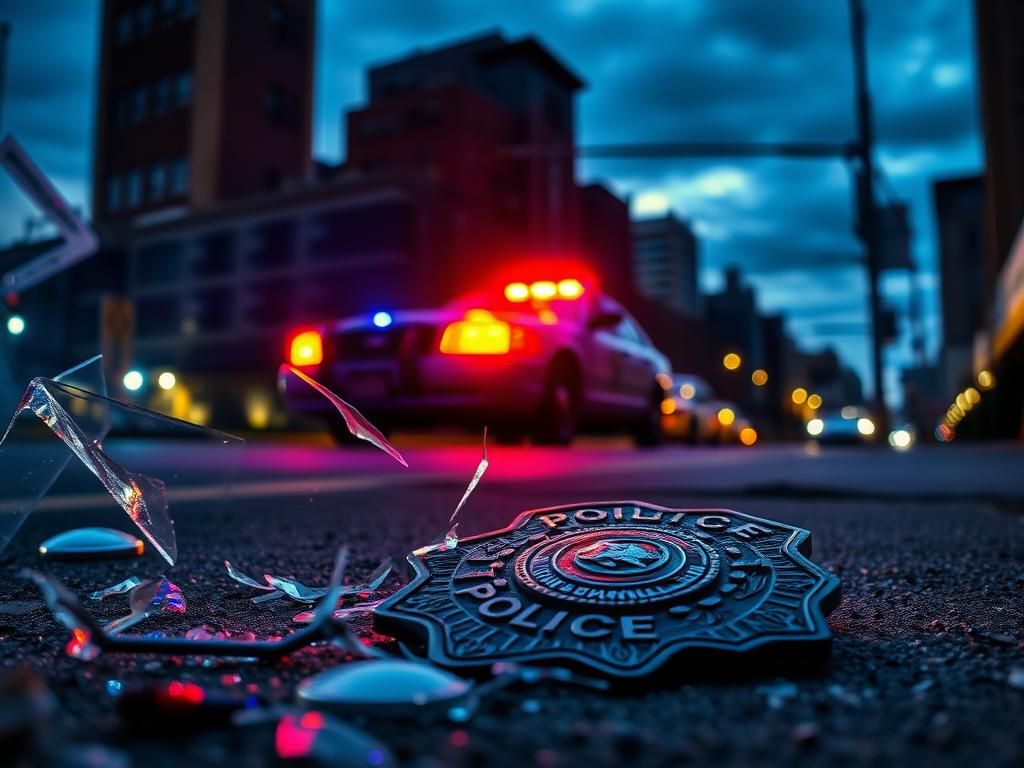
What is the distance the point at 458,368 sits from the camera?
19.9 ft

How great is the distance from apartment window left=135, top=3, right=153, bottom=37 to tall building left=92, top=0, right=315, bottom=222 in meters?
0.06

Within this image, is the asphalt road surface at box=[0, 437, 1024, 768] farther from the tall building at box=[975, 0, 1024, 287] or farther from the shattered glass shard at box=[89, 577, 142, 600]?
the tall building at box=[975, 0, 1024, 287]

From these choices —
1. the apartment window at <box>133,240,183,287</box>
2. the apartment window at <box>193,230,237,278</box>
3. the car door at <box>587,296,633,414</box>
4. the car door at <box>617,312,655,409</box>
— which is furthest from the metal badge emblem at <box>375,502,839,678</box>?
the apartment window at <box>133,240,183,287</box>

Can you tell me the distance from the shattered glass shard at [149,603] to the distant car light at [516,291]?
20.5 feet

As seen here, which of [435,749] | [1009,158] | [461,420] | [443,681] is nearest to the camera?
Answer: [435,749]

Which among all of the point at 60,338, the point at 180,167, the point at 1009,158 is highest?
the point at 180,167

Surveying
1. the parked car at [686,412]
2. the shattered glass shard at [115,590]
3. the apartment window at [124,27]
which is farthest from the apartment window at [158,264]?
the shattered glass shard at [115,590]

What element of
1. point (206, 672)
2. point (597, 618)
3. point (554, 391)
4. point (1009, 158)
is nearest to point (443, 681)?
point (597, 618)

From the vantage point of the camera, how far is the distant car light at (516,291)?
8328mm

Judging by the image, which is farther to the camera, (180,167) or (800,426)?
(800,426)

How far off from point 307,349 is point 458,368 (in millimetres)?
1456

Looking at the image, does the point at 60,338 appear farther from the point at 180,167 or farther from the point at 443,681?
the point at 443,681

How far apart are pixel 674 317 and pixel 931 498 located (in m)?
55.6

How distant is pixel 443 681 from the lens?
135 centimetres
